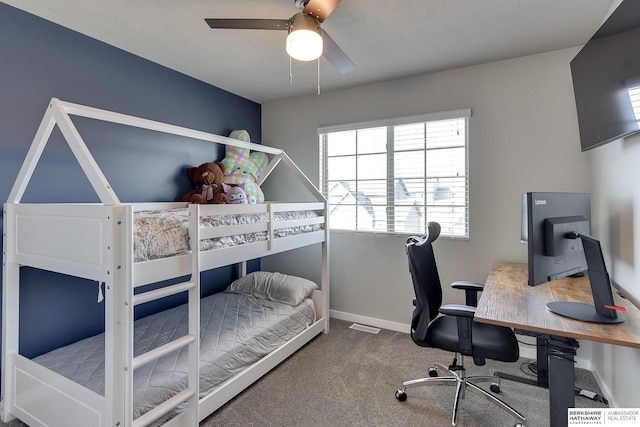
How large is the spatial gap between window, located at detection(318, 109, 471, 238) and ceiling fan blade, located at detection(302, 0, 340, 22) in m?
1.59

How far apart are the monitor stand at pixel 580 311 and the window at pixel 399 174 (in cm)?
135

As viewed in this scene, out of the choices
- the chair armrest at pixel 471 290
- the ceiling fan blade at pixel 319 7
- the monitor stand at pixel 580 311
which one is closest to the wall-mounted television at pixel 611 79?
the monitor stand at pixel 580 311

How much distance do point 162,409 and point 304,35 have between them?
6.47 ft

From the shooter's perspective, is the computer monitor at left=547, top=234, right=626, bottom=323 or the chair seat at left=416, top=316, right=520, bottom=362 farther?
the chair seat at left=416, top=316, right=520, bottom=362

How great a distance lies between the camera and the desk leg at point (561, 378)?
127 cm

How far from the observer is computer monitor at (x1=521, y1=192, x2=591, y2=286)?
124 centimetres

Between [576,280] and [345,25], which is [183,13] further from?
[576,280]

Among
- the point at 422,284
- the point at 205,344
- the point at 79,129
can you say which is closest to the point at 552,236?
the point at 422,284

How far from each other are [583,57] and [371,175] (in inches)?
71.5

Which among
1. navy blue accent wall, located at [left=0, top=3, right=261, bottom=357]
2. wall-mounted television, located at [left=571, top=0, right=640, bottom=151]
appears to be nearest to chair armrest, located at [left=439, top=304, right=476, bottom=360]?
wall-mounted television, located at [left=571, top=0, right=640, bottom=151]

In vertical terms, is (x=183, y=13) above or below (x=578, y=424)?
above

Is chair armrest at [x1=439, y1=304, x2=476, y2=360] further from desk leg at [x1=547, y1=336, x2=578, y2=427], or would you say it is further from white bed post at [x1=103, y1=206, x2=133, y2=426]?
white bed post at [x1=103, y1=206, x2=133, y2=426]

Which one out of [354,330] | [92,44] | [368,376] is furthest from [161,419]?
[92,44]

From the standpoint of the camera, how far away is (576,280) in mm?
2018
